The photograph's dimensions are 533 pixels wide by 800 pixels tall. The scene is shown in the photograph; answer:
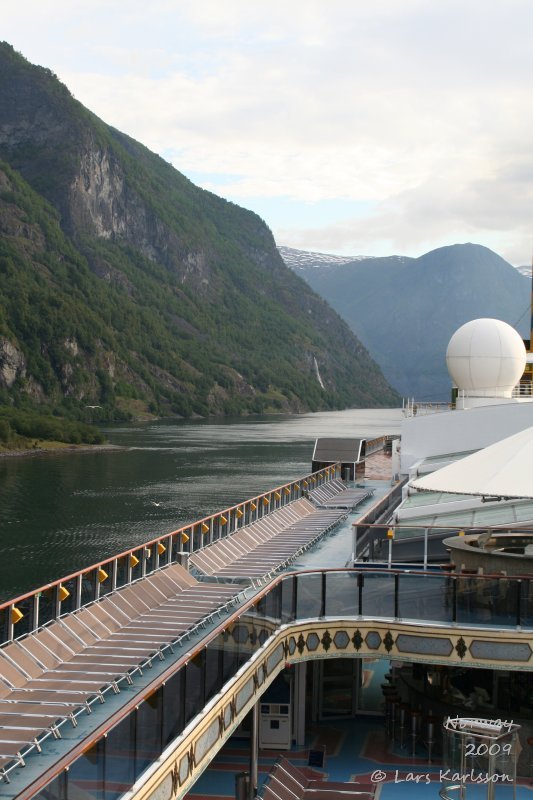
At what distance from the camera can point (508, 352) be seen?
44062 millimetres

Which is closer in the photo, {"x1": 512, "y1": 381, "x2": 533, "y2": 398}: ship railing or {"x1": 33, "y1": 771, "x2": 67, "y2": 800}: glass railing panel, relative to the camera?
{"x1": 33, "y1": 771, "x2": 67, "y2": 800}: glass railing panel

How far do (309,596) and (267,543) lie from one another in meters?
7.78

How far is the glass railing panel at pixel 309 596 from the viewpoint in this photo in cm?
1711

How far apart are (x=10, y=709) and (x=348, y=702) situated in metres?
12.1

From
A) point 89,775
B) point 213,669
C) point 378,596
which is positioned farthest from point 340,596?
point 89,775

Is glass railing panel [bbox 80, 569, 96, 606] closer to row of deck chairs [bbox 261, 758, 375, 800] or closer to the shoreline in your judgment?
row of deck chairs [bbox 261, 758, 375, 800]

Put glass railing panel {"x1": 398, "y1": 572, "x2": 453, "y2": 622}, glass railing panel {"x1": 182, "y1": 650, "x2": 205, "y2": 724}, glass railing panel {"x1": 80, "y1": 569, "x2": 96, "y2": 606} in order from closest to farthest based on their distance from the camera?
glass railing panel {"x1": 182, "y1": 650, "x2": 205, "y2": 724} < glass railing panel {"x1": 80, "y1": 569, "x2": 96, "y2": 606} < glass railing panel {"x1": 398, "y1": 572, "x2": 453, "y2": 622}

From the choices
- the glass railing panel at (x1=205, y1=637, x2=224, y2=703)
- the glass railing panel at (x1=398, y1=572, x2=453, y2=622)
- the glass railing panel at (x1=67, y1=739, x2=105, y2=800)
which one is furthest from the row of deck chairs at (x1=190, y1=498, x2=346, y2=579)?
the glass railing panel at (x1=67, y1=739, x2=105, y2=800)

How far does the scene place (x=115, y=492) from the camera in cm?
8281

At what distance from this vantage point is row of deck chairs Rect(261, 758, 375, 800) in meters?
16.6

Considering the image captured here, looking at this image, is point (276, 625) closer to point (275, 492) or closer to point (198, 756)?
point (198, 756)

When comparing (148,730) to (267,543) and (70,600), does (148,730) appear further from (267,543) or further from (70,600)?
(267,543)

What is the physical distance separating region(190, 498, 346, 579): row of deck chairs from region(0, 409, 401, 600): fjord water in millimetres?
18845

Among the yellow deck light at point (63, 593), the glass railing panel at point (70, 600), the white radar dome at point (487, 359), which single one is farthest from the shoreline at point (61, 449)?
the yellow deck light at point (63, 593)
